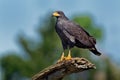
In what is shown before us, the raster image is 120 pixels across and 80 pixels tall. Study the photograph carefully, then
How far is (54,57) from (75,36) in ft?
114

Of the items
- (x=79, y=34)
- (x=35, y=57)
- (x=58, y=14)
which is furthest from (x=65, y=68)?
(x=35, y=57)

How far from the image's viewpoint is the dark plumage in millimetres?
15234

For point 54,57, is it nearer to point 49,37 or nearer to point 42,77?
point 49,37

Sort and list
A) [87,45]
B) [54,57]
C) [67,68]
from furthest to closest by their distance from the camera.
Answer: [54,57] < [87,45] < [67,68]

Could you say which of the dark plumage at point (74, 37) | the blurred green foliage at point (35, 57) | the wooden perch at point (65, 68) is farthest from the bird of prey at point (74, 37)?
the blurred green foliage at point (35, 57)

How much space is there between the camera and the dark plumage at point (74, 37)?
600 inches

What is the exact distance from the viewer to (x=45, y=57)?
5175 cm

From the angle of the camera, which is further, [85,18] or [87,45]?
[85,18]

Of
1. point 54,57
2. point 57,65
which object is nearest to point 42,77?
point 57,65

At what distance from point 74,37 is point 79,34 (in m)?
0.16

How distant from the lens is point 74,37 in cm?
1542

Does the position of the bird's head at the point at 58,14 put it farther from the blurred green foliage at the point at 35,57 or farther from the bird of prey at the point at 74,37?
the blurred green foliage at the point at 35,57

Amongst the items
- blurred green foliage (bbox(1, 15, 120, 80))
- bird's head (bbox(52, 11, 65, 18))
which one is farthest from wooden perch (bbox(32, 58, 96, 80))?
blurred green foliage (bbox(1, 15, 120, 80))

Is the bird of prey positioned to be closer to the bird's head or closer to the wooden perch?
the bird's head
